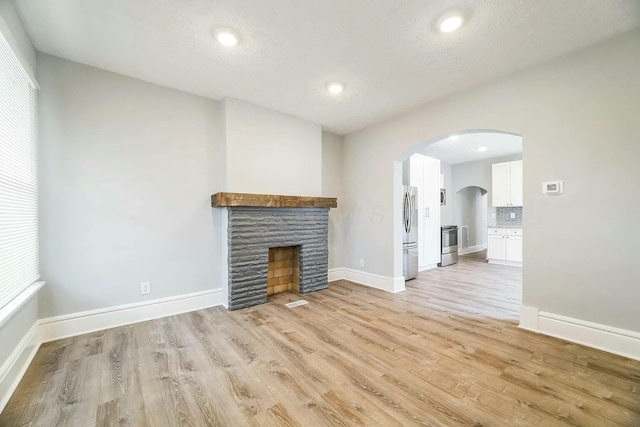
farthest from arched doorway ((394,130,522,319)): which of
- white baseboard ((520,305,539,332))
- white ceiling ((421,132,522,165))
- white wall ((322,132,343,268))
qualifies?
white wall ((322,132,343,268))

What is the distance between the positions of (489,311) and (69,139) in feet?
16.4

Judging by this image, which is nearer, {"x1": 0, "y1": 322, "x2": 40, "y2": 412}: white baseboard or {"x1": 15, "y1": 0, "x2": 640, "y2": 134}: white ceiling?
{"x1": 0, "y1": 322, "x2": 40, "y2": 412}: white baseboard

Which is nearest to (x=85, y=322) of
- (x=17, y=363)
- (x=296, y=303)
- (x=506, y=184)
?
(x=17, y=363)

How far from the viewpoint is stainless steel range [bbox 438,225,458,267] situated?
6.07m

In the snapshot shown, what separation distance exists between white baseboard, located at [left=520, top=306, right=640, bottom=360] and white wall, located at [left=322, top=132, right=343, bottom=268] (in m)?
2.81

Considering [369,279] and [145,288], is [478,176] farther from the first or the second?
[145,288]

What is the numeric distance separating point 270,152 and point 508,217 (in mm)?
6779

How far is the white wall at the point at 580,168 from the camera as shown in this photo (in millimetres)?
2121

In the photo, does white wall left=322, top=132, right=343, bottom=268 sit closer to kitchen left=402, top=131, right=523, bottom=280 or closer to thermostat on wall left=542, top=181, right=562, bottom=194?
kitchen left=402, top=131, right=523, bottom=280

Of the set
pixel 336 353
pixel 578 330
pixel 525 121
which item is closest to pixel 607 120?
pixel 525 121

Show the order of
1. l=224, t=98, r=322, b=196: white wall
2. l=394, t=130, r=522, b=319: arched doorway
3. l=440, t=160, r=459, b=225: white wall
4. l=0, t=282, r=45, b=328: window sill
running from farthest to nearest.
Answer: l=440, t=160, r=459, b=225: white wall < l=394, t=130, r=522, b=319: arched doorway < l=224, t=98, r=322, b=196: white wall < l=0, t=282, r=45, b=328: window sill

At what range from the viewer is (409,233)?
464 cm

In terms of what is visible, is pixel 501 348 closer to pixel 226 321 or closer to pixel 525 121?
pixel 525 121

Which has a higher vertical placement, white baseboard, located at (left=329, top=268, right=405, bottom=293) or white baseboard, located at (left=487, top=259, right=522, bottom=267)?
white baseboard, located at (left=329, top=268, right=405, bottom=293)
